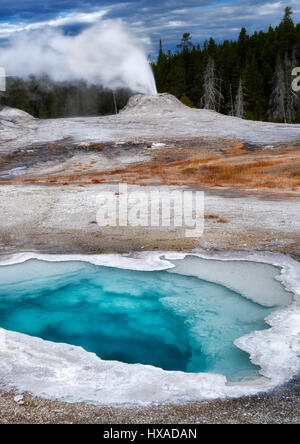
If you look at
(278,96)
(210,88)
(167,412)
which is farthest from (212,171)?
(278,96)

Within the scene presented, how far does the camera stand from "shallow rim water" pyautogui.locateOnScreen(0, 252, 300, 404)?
559cm

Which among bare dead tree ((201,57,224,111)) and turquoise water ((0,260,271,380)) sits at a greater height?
bare dead tree ((201,57,224,111))

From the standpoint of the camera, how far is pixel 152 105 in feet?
111

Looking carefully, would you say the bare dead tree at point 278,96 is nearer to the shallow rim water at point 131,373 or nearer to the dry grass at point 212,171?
the dry grass at point 212,171

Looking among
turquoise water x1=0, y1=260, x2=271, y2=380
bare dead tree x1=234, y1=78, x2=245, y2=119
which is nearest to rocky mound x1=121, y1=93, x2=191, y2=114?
bare dead tree x1=234, y1=78, x2=245, y2=119

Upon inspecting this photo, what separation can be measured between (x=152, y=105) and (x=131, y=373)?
29.7 m

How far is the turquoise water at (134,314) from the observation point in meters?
7.02

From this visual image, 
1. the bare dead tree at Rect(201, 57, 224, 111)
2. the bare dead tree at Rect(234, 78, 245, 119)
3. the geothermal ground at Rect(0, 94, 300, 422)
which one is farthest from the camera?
the bare dead tree at Rect(201, 57, 224, 111)

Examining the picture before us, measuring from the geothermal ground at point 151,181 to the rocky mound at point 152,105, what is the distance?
8cm

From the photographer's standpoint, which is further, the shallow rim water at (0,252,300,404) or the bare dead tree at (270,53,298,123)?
the bare dead tree at (270,53,298,123)

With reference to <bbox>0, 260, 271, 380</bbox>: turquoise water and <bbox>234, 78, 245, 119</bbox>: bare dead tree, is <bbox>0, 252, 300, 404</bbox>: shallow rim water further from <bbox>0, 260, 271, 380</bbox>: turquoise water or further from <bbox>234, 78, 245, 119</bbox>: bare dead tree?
<bbox>234, 78, 245, 119</bbox>: bare dead tree

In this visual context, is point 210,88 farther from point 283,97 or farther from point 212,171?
point 212,171

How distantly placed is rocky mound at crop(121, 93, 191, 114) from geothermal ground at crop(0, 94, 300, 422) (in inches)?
3.3

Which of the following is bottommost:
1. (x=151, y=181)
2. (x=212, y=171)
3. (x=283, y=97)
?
(x=151, y=181)
